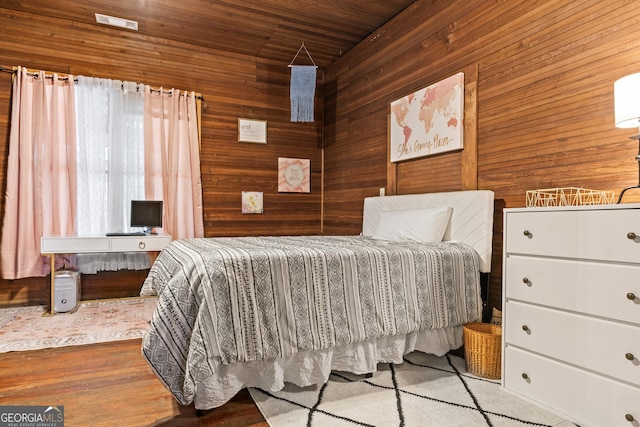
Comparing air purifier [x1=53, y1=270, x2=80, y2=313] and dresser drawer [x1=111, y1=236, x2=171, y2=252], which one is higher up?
dresser drawer [x1=111, y1=236, x2=171, y2=252]

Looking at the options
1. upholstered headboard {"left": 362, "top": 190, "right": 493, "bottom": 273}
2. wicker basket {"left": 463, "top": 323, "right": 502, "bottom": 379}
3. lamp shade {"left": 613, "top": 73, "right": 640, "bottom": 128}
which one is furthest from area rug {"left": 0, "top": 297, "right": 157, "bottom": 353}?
lamp shade {"left": 613, "top": 73, "right": 640, "bottom": 128}

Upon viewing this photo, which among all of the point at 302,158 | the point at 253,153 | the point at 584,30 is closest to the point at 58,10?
the point at 253,153

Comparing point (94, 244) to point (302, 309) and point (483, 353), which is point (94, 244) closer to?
point (302, 309)

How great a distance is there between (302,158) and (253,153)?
2.04 ft

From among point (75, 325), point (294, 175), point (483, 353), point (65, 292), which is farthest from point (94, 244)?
point (483, 353)

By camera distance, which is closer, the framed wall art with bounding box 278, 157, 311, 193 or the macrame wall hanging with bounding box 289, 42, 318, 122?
the macrame wall hanging with bounding box 289, 42, 318, 122

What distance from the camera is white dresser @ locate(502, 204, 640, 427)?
4.94 feet

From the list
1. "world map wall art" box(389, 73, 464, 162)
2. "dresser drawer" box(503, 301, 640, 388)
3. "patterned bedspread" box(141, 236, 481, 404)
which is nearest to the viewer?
"dresser drawer" box(503, 301, 640, 388)

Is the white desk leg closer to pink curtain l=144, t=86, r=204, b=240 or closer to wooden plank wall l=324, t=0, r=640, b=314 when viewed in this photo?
pink curtain l=144, t=86, r=204, b=240

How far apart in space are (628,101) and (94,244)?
391 centimetres

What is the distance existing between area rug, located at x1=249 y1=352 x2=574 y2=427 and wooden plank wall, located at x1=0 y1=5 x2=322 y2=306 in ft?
9.05

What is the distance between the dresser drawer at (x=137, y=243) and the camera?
3.62 meters

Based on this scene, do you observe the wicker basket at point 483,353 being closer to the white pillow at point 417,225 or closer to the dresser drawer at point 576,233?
the dresser drawer at point 576,233

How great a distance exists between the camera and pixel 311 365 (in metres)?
1.96
